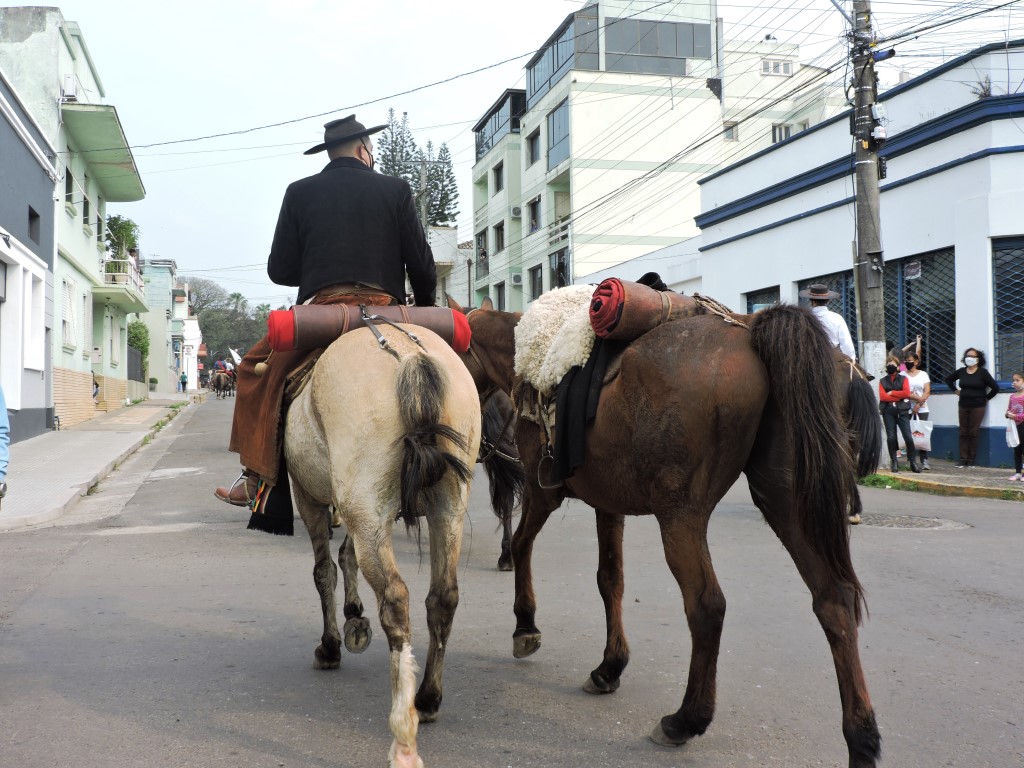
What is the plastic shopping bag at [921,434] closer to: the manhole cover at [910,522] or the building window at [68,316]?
the manhole cover at [910,522]

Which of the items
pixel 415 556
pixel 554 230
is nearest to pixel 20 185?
pixel 415 556

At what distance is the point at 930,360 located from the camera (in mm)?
15070

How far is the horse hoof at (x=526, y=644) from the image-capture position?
4.44 m

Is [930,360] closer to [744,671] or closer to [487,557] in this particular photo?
[487,557]

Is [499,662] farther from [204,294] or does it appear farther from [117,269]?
[204,294]

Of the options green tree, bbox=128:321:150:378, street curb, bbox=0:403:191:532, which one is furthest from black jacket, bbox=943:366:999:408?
green tree, bbox=128:321:150:378

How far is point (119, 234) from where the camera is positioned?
31500mm

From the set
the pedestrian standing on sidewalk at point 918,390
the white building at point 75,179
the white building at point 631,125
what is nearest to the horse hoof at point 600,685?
the pedestrian standing on sidewalk at point 918,390

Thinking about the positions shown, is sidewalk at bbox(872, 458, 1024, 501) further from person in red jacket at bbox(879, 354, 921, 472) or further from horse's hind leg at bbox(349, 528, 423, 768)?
horse's hind leg at bbox(349, 528, 423, 768)

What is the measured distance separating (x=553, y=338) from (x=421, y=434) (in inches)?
47.5

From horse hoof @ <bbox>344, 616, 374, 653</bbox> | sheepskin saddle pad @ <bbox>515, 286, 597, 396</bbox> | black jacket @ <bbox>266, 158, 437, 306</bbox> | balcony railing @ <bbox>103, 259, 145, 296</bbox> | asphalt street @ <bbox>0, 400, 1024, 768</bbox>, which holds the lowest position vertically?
asphalt street @ <bbox>0, 400, 1024, 768</bbox>

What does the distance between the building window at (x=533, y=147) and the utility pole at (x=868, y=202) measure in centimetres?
2506

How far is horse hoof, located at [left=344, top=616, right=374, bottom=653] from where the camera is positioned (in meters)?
4.36

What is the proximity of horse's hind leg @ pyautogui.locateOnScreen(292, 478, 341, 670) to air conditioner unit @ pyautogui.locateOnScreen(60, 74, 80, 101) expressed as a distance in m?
21.2
